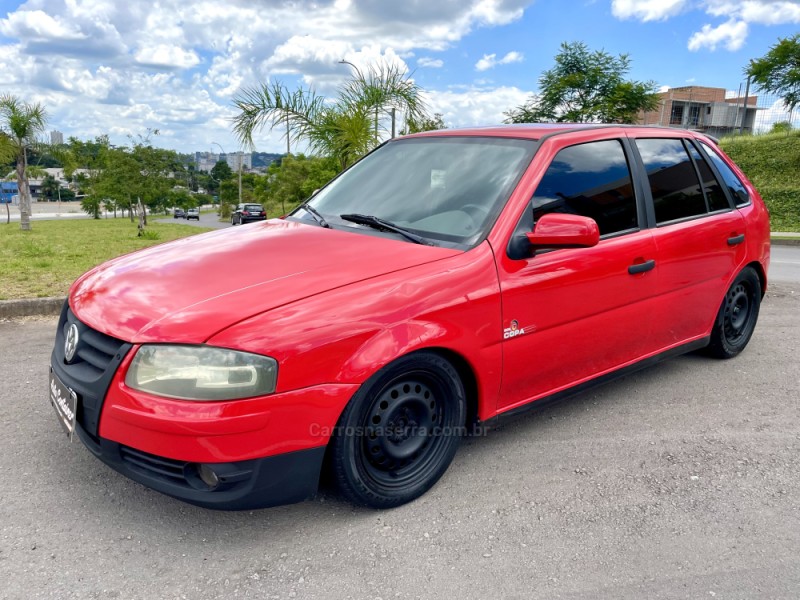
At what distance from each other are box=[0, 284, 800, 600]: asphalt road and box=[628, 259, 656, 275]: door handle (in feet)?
3.06

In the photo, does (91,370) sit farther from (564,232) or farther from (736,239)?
(736,239)

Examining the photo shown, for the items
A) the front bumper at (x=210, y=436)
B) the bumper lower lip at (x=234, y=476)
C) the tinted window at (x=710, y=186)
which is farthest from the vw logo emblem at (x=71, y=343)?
the tinted window at (x=710, y=186)

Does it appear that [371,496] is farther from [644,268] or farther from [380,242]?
[644,268]

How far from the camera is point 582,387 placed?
11.8 feet

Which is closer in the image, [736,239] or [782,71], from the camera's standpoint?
[736,239]

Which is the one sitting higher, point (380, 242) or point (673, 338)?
point (380, 242)

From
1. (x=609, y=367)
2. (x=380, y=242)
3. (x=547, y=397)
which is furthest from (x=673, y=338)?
(x=380, y=242)

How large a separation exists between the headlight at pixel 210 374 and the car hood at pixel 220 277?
0.07 m

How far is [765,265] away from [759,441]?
190 cm

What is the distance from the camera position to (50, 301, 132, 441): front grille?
97.0 inches

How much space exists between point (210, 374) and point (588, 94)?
707 inches

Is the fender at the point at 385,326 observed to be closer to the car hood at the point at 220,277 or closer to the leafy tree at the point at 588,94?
the car hood at the point at 220,277

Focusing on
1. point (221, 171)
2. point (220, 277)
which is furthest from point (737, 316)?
point (221, 171)

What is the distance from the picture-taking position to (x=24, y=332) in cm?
557
